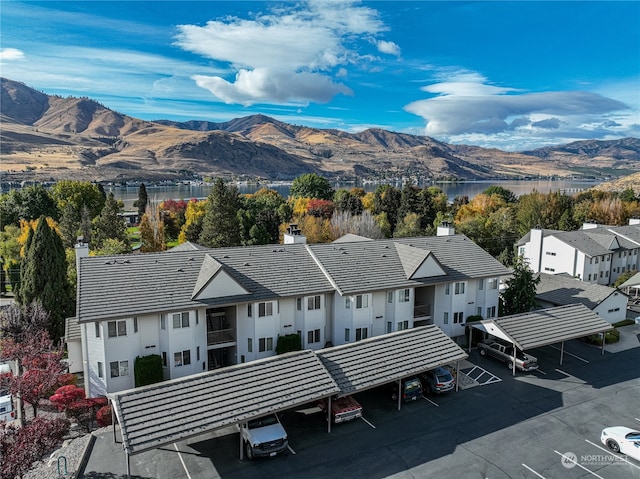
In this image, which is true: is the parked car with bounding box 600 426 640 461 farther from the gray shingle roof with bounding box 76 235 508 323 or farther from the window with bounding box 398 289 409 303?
the window with bounding box 398 289 409 303

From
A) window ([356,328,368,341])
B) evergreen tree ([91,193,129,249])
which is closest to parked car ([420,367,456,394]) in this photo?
window ([356,328,368,341])

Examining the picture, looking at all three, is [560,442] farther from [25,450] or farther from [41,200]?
[41,200]

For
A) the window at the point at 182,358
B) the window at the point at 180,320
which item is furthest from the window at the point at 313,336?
the window at the point at 180,320

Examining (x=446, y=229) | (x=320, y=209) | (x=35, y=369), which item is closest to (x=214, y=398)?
(x=35, y=369)

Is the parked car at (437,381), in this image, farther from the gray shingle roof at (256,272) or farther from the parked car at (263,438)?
the parked car at (263,438)

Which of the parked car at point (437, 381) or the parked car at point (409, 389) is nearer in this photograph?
the parked car at point (409, 389)

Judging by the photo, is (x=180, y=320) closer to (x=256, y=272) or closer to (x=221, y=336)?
(x=221, y=336)
